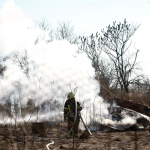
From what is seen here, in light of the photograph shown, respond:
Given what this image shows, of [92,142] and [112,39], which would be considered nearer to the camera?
[92,142]

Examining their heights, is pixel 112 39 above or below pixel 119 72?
above

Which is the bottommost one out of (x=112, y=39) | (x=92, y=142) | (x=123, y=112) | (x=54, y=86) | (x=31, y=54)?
(x=92, y=142)

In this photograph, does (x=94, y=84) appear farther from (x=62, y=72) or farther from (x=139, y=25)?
(x=139, y=25)

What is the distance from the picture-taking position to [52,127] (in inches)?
428

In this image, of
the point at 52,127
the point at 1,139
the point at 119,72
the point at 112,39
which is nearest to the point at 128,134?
the point at 52,127

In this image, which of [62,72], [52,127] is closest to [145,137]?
[52,127]

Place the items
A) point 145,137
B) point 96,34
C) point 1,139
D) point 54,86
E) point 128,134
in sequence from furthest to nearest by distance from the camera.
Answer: point 96,34
point 54,86
point 128,134
point 145,137
point 1,139

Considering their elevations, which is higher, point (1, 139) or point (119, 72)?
point (119, 72)

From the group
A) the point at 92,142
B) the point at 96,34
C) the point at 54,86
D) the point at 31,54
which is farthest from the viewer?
the point at 96,34

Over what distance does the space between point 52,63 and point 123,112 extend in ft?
17.4

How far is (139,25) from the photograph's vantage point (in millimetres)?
20719

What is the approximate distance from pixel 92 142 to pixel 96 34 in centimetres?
1429

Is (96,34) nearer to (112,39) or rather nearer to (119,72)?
(112,39)

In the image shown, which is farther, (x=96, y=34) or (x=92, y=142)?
(x=96, y=34)
